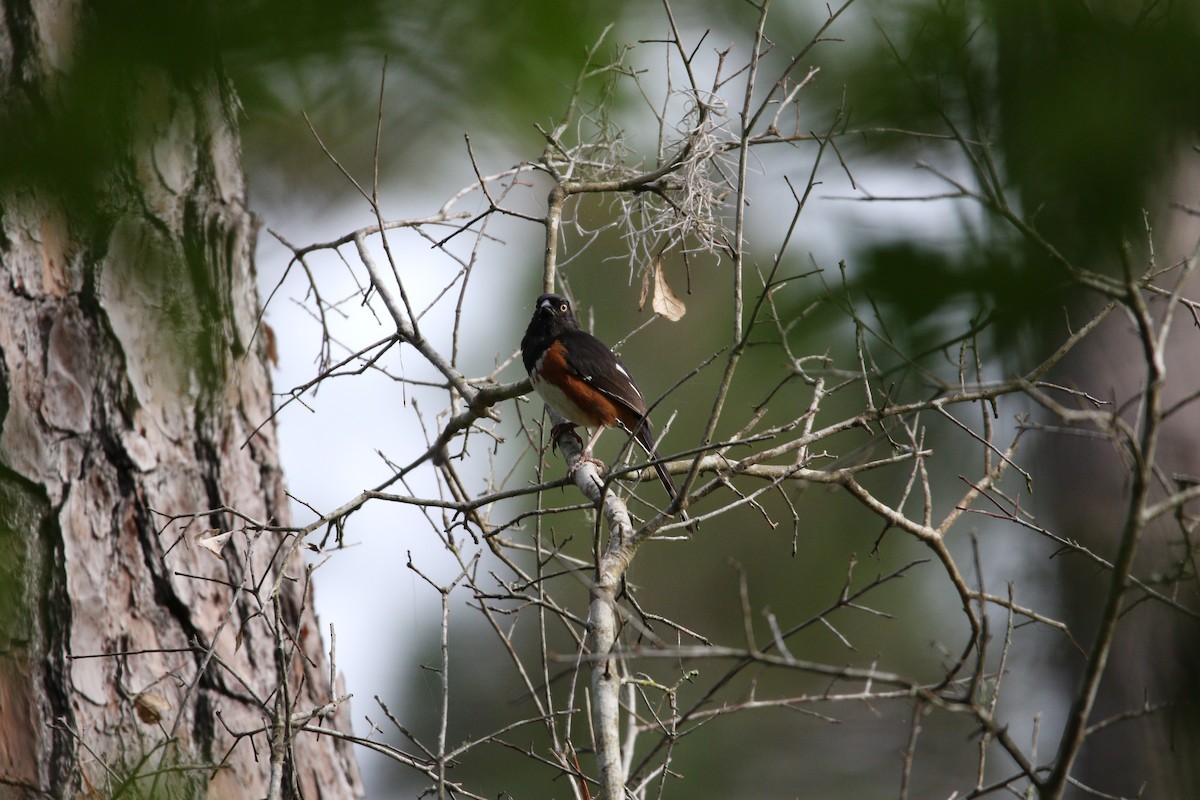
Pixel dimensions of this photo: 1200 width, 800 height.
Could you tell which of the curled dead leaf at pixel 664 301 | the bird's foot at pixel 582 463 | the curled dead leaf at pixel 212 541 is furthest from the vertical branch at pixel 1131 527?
the curled dead leaf at pixel 664 301

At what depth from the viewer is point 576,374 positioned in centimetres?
421

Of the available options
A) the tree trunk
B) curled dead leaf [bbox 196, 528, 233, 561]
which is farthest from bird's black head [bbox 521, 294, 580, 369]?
curled dead leaf [bbox 196, 528, 233, 561]

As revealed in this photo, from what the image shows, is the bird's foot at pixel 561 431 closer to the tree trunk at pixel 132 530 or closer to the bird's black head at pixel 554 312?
the bird's black head at pixel 554 312

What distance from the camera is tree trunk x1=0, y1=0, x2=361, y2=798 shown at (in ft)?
7.33

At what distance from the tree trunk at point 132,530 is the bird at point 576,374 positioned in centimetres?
138

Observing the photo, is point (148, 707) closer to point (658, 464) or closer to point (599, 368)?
point (658, 464)

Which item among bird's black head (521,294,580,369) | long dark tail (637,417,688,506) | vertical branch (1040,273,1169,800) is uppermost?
bird's black head (521,294,580,369)

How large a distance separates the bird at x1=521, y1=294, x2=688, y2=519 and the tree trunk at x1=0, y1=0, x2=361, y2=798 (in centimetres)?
138

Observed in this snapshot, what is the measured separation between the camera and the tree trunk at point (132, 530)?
7.33 feet

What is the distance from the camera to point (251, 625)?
114 inches

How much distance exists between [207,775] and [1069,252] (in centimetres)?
253

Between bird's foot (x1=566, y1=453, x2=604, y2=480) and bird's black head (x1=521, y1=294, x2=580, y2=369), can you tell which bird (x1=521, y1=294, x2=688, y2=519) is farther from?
bird's foot (x1=566, y1=453, x2=604, y2=480)

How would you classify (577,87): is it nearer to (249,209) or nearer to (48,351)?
(48,351)

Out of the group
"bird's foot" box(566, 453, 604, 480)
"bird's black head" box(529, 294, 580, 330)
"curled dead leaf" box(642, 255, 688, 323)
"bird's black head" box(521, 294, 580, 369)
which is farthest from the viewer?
"bird's black head" box(521, 294, 580, 369)
